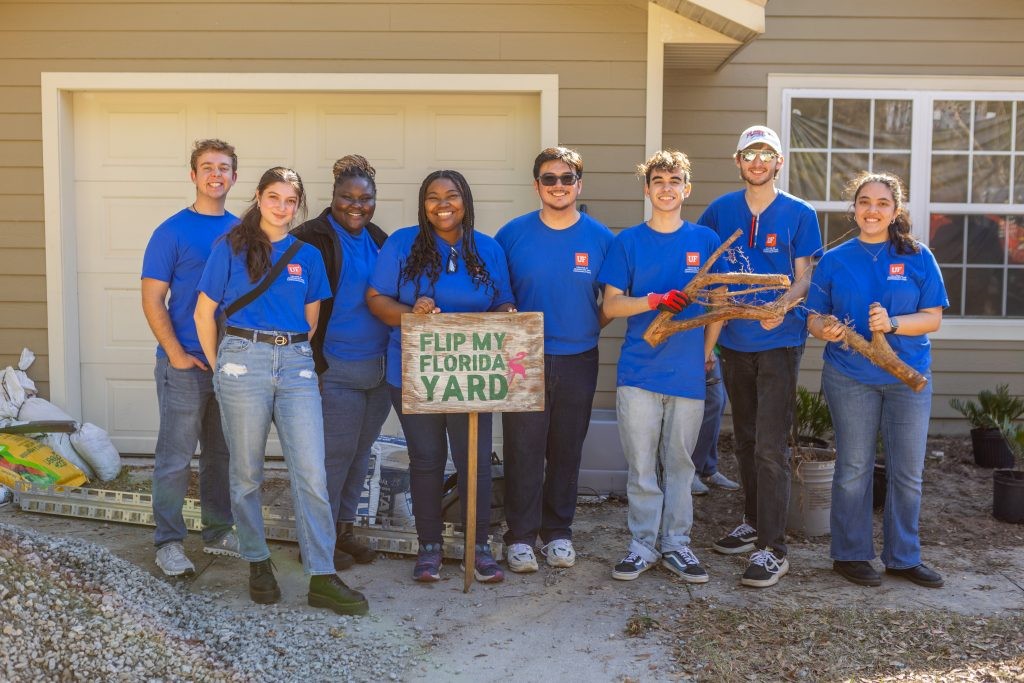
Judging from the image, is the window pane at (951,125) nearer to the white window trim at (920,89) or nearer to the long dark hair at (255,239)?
the white window trim at (920,89)

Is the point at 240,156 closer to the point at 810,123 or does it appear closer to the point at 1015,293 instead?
the point at 810,123

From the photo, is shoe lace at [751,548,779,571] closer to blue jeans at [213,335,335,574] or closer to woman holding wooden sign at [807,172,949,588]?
woman holding wooden sign at [807,172,949,588]

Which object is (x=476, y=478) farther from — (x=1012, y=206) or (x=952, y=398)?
(x=1012, y=206)

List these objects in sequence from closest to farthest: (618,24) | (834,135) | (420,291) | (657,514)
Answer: (420,291) < (657,514) < (618,24) < (834,135)

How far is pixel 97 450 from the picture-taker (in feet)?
20.2

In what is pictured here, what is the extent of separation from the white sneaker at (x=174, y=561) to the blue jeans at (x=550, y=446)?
1477 mm

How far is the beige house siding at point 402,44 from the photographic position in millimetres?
6137

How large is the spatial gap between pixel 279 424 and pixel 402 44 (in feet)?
10.1

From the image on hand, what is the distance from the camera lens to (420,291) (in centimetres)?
432

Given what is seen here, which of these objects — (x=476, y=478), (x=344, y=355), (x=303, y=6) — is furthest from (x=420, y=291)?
(x=303, y=6)

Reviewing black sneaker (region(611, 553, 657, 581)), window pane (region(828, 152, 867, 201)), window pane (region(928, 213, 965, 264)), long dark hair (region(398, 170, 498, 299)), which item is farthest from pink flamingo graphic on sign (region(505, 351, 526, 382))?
window pane (region(928, 213, 965, 264))

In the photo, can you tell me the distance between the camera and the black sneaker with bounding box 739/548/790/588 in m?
4.48

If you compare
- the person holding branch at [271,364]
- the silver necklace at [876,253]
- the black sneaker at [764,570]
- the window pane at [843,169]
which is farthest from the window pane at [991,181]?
the person holding branch at [271,364]

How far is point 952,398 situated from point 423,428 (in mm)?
4811
